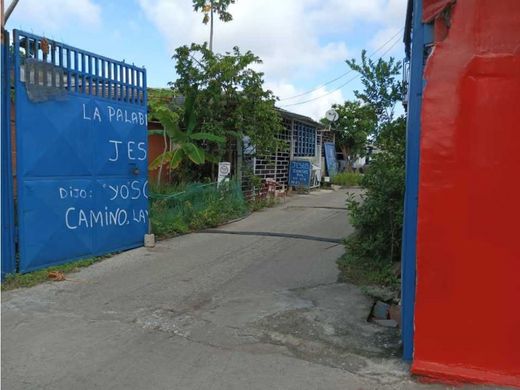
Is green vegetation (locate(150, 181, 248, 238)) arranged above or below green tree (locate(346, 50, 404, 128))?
below

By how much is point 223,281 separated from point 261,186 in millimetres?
8600

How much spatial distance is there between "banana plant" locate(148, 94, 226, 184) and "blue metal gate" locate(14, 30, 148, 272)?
2928 mm

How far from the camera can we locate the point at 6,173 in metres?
6.64

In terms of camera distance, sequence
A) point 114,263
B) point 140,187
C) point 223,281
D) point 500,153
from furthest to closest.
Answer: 1. point 140,187
2. point 114,263
3. point 223,281
4. point 500,153

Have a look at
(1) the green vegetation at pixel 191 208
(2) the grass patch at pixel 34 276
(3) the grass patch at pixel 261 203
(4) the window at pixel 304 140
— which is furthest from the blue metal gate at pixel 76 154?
(4) the window at pixel 304 140

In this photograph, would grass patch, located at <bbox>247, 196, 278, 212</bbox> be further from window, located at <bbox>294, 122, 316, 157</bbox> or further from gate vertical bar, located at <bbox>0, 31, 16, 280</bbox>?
gate vertical bar, located at <bbox>0, 31, 16, 280</bbox>

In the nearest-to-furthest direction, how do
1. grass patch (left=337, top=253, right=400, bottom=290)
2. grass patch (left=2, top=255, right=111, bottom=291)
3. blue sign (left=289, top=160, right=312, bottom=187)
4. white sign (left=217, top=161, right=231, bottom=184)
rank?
grass patch (left=2, top=255, right=111, bottom=291) < grass patch (left=337, top=253, right=400, bottom=290) < white sign (left=217, top=161, right=231, bottom=184) < blue sign (left=289, top=160, right=312, bottom=187)

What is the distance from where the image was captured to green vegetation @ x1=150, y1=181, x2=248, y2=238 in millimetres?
10328

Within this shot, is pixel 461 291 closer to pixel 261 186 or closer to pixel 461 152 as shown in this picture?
pixel 461 152

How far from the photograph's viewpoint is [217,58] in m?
13.0

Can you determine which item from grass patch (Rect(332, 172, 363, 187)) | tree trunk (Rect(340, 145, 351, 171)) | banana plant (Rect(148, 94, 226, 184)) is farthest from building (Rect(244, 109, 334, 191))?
tree trunk (Rect(340, 145, 351, 171))

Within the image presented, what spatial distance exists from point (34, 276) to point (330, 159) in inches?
807

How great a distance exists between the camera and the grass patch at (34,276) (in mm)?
6531

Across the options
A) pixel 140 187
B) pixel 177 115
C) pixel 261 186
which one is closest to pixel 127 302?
pixel 140 187
